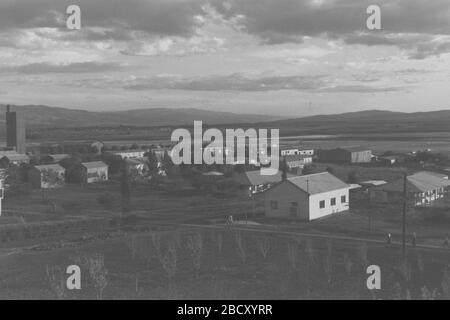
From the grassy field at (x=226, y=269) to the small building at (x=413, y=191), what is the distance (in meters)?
12.5

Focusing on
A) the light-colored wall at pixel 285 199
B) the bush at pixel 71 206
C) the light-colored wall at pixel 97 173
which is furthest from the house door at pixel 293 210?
the light-colored wall at pixel 97 173

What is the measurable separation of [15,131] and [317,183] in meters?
58.0

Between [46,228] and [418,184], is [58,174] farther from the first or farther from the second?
[418,184]

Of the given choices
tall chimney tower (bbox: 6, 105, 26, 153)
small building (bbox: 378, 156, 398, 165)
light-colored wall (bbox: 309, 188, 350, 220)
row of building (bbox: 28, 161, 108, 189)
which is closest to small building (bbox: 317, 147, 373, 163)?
small building (bbox: 378, 156, 398, 165)

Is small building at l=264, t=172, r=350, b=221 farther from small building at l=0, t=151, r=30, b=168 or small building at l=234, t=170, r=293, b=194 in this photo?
small building at l=0, t=151, r=30, b=168

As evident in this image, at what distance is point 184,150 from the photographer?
66.6 metres

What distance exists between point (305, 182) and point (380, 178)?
20.0 meters

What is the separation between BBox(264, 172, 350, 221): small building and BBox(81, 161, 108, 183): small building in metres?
22.4

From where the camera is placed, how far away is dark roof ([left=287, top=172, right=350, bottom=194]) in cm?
2820

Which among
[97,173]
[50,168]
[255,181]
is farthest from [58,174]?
[255,181]

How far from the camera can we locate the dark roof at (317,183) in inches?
1110

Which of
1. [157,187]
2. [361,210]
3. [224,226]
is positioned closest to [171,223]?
[224,226]

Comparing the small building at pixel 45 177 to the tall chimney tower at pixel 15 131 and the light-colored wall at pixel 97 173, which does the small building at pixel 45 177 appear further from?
the tall chimney tower at pixel 15 131
